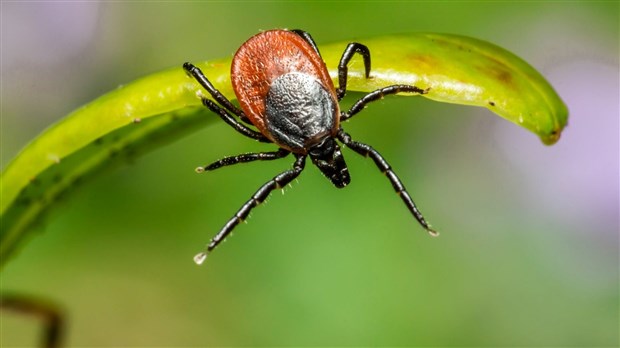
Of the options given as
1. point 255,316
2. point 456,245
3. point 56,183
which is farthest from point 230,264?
point 56,183

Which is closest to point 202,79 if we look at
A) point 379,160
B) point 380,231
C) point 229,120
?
point 229,120

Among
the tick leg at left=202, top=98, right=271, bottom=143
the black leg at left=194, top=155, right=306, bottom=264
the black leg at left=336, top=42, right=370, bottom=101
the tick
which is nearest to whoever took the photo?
the black leg at left=336, top=42, right=370, bottom=101

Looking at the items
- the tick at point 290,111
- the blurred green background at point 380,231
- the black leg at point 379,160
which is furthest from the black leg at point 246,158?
the blurred green background at point 380,231

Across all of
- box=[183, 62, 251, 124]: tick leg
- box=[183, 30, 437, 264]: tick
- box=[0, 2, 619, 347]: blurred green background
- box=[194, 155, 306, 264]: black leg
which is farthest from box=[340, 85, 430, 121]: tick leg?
box=[0, 2, 619, 347]: blurred green background

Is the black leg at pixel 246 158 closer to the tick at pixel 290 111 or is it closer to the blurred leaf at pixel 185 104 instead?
the tick at pixel 290 111

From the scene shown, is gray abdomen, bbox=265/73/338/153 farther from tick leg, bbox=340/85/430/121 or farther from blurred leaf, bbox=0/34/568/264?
blurred leaf, bbox=0/34/568/264

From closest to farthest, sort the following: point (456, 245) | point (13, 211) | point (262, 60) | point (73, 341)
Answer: point (13, 211)
point (262, 60)
point (73, 341)
point (456, 245)

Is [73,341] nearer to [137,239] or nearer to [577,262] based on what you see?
[137,239]
